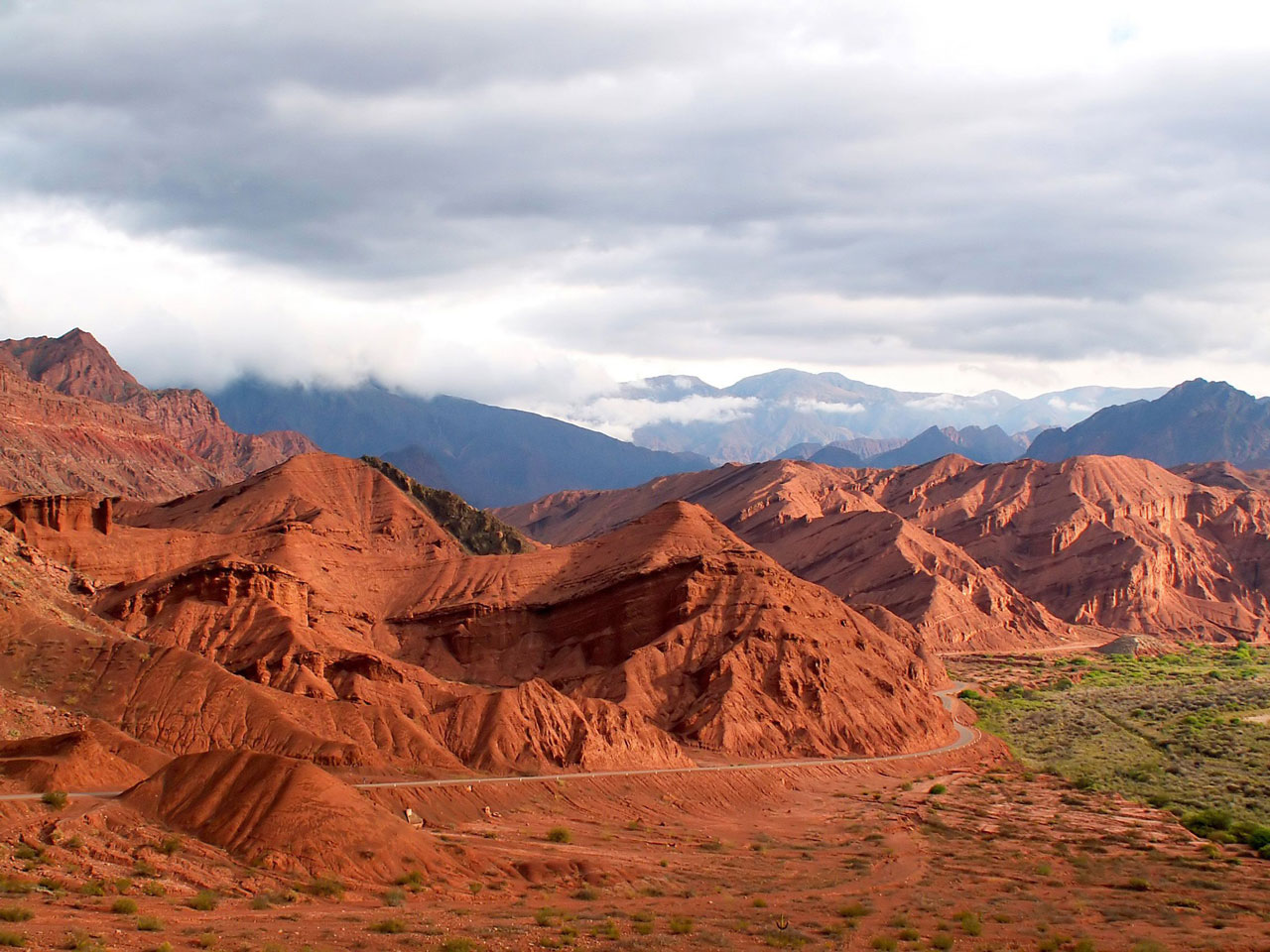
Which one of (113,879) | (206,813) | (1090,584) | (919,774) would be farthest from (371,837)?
(1090,584)

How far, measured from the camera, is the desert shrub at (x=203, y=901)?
35.2m

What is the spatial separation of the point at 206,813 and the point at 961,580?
138345mm

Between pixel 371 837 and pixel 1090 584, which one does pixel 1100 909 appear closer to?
pixel 371 837

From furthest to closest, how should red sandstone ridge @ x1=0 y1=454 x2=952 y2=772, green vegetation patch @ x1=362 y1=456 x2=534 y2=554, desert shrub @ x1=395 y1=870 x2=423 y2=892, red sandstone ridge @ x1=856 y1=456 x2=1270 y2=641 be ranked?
red sandstone ridge @ x1=856 y1=456 x2=1270 y2=641, green vegetation patch @ x1=362 y1=456 x2=534 y2=554, red sandstone ridge @ x1=0 y1=454 x2=952 y2=772, desert shrub @ x1=395 y1=870 x2=423 y2=892

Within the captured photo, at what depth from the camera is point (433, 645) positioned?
10400 cm

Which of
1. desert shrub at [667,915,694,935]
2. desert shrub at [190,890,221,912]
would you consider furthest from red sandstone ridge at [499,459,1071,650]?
desert shrub at [190,890,221,912]

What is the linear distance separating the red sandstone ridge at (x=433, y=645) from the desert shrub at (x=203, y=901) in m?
23.1

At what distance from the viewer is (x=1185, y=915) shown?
43250 millimetres

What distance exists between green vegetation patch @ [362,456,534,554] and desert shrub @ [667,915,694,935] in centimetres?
10599

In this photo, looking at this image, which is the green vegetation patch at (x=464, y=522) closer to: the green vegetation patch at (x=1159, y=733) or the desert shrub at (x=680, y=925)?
the green vegetation patch at (x=1159, y=733)

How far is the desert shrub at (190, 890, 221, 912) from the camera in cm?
3525

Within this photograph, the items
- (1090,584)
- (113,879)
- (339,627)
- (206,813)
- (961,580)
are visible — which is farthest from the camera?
(1090,584)

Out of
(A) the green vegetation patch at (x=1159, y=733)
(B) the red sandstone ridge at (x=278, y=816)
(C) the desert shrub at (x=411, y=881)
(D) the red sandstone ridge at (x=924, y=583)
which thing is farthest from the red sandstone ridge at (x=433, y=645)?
(D) the red sandstone ridge at (x=924, y=583)

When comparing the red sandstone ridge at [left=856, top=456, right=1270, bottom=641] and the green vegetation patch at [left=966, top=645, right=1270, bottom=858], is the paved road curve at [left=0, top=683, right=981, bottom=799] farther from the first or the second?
the red sandstone ridge at [left=856, top=456, right=1270, bottom=641]
